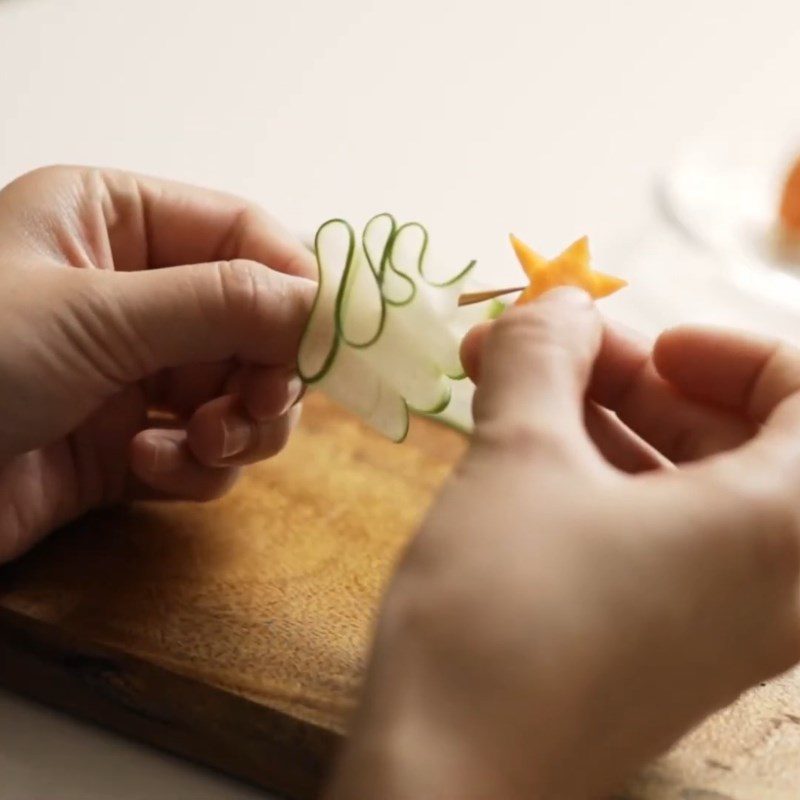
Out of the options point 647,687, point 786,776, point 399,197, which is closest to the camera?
point 647,687

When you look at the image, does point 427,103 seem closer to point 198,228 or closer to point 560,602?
point 198,228

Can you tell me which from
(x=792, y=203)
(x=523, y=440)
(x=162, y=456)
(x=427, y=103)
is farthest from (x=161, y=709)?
(x=427, y=103)

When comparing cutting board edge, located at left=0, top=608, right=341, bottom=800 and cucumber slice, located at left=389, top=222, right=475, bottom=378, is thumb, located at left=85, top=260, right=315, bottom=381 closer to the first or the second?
cucumber slice, located at left=389, top=222, right=475, bottom=378

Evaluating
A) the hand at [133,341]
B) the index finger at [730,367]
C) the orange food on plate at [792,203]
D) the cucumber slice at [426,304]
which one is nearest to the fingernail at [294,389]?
the hand at [133,341]

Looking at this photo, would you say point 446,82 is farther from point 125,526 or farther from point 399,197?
point 125,526

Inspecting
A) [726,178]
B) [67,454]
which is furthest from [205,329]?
[726,178]

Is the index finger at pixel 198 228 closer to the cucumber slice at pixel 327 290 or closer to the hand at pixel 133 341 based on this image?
the hand at pixel 133 341

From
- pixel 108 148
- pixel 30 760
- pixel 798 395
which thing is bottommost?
pixel 30 760
